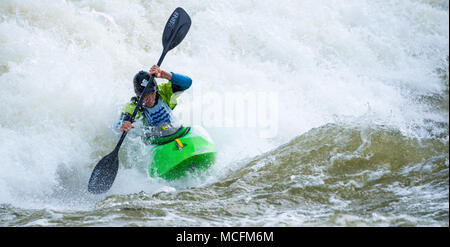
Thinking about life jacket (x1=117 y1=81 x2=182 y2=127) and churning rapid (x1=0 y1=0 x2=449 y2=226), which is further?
life jacket (x1=117 y1=81 x2=182 y2=127)

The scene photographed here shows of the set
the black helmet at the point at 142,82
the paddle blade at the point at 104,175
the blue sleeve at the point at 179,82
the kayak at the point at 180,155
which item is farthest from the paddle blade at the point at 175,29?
the paddle blade at the point at 104,175

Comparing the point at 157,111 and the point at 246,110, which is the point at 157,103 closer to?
the point at 157,111

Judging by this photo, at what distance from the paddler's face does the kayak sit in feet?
1.22

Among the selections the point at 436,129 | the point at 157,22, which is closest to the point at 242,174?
the point at 436,129

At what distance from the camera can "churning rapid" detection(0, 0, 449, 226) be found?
10.6ft

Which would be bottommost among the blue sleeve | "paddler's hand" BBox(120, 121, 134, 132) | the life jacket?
"paddler's hand" BBox(120, 121, 134, 132)

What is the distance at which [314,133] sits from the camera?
466 centimetres

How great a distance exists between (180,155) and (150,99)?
0.62 m

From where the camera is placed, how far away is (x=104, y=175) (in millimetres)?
4309

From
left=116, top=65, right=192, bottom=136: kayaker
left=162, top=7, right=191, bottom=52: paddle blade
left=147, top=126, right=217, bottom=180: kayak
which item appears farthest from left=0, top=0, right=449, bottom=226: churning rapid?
left=162, top=7, right=191, bottom=52: paddle blade

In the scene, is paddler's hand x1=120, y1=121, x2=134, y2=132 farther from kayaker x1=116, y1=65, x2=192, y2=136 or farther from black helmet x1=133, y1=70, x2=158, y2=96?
black helmet x1=133, y1=70, x2=158, y2=96

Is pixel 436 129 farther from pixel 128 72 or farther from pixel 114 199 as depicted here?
pixel 128 72

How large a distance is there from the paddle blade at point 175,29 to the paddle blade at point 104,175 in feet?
4.64
